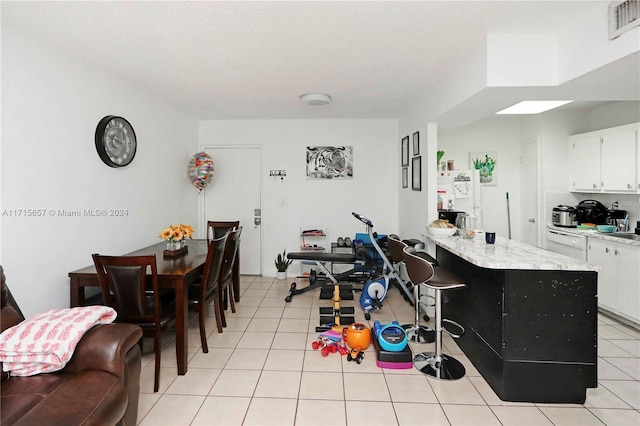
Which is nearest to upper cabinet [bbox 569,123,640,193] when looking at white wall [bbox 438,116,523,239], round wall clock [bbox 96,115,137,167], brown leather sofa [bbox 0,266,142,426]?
white wall [bbox 438,116,523,239]

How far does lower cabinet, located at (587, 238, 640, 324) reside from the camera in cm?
314

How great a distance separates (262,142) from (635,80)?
13.8 ft

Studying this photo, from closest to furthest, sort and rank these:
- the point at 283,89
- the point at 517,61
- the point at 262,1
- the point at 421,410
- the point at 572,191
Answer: the point at 262,1, the point at 421,410, the point at 517,61, the point at 283,89, the point at 572,191

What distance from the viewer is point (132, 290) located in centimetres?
224

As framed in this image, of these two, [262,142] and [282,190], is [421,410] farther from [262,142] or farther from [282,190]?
[262,142]

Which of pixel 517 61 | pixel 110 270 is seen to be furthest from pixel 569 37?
pixel 110 270

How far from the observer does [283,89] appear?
357 cm

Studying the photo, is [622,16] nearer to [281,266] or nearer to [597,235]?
[597,235]

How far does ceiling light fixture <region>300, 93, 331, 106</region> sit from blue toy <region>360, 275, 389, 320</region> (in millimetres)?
2105

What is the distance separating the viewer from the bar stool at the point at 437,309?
92.4 inches

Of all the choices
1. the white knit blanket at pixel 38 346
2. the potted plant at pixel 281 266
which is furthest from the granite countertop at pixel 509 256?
the potted plant at pixel 281 266

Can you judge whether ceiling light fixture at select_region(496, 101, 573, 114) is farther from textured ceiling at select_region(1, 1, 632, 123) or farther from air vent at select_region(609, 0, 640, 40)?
air vent at select_region(609, 0, 640, 40)

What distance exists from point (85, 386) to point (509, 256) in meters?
2.54

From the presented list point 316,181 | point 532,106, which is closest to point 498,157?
point 532,106
